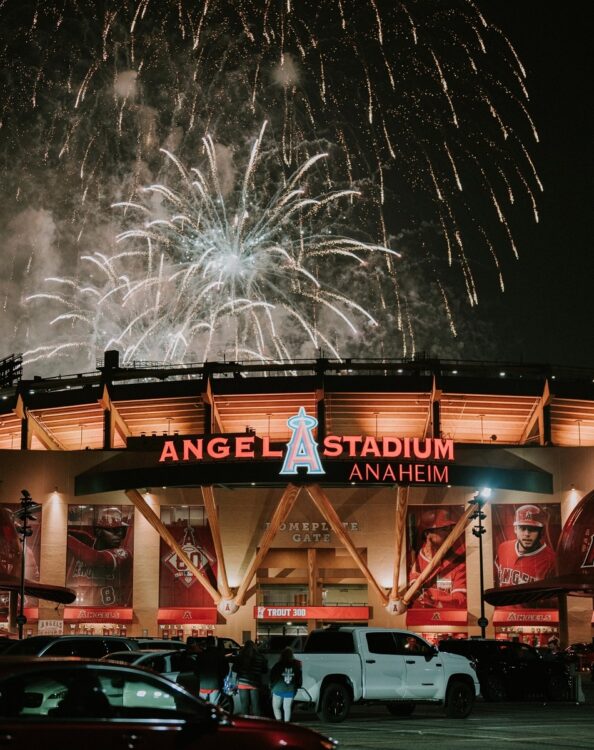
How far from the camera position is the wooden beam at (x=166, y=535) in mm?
61375

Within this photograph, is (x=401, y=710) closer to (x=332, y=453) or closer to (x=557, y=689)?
(x=557, y=689)

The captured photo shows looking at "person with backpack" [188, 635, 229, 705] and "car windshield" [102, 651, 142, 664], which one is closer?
"person with backpack" [188, 635, 229, 705]

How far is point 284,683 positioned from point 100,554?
148 feet

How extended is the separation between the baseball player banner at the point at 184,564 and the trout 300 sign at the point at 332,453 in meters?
6.93

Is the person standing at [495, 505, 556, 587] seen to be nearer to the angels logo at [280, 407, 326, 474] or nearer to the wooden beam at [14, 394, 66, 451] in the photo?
the angels logo at [280, 407, 326, 474]

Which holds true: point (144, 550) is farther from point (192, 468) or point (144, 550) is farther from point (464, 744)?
point (464, 744)

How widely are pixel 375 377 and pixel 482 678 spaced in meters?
31.1

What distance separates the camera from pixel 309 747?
12.3 meters

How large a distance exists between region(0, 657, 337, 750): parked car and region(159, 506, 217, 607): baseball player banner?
53.3 metres

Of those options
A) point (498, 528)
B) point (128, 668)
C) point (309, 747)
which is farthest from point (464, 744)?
point (498, 528)

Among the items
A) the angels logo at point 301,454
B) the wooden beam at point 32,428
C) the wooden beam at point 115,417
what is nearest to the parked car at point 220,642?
the angels logo at point 301,454

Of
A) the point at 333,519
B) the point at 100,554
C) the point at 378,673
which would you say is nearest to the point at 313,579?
the point at 333,519

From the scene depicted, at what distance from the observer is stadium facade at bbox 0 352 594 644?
6234cm

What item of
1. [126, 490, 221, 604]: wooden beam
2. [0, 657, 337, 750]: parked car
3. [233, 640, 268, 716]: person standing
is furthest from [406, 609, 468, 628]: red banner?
[0, 657, 337, 750]: parked car
